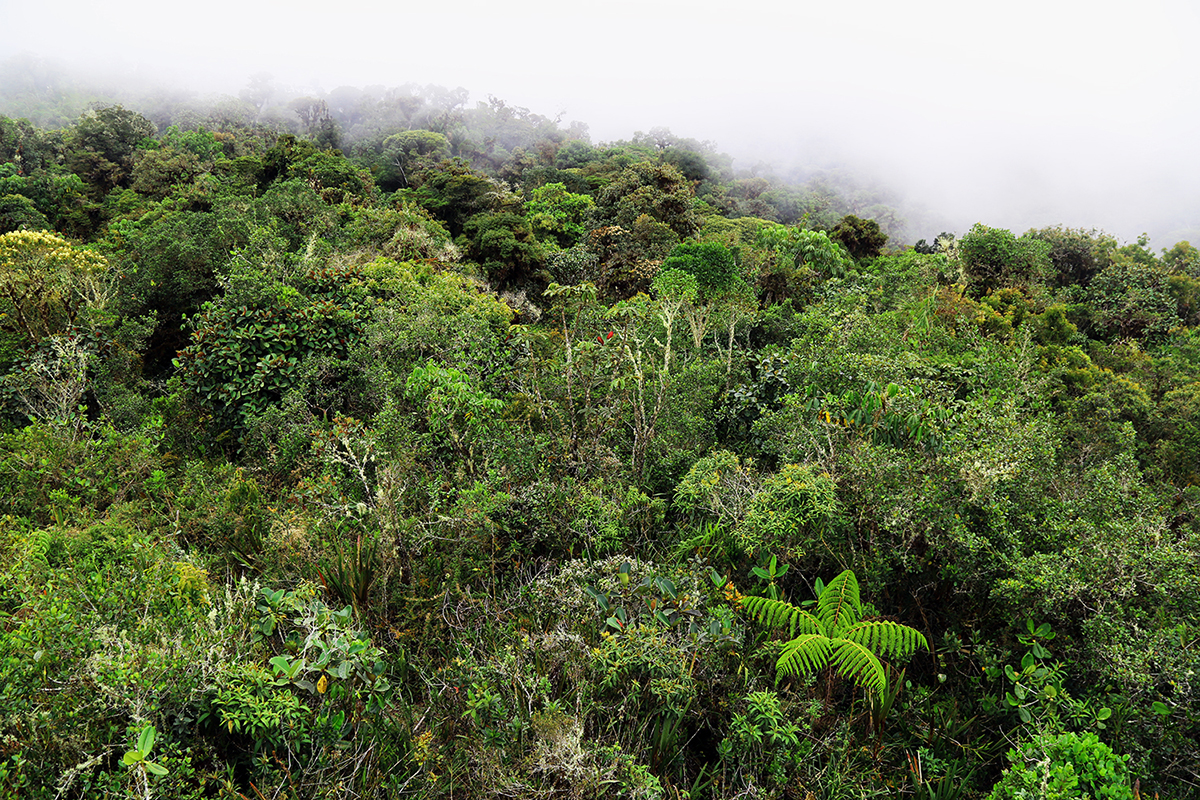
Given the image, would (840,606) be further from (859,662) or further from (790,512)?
(790,512)

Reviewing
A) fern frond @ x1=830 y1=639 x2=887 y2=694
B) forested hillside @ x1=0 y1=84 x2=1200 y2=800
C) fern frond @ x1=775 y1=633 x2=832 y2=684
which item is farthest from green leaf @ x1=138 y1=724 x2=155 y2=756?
fern frond @ x1=830 y1=639 x2=887 y2=694

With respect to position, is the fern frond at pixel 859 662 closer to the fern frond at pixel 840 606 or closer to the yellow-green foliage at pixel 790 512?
the fern frond at pixel 840 606

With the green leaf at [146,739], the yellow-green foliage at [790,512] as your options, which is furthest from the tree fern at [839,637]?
the green leaf at [146,739]

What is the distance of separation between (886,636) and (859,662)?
35cm

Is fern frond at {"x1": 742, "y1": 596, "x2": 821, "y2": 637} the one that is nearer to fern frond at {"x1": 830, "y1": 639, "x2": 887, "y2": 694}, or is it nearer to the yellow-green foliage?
fern frond at {"x1": 830, "y1": 639, "x2": 887, "y2": 694}

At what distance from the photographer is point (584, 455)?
6.12 m

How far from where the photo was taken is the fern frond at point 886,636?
358cm

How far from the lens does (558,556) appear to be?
5391 mm

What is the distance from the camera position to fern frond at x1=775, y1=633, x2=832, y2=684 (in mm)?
3498

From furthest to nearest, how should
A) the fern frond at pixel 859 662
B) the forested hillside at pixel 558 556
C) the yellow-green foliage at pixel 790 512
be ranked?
the yellow-green foliage at pixel 790 512 → the fern frond at pixel 859 662 → the forested hillside at pixel 558 556

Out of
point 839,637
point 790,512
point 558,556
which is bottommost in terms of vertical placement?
point 558,556

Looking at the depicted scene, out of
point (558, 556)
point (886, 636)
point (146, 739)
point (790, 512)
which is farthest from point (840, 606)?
point (146, 739)

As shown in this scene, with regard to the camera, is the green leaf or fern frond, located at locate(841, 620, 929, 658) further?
fern frond, located at locate(841, 620, 929, 658)

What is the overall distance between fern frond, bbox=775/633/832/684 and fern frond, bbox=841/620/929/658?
0.69 ft
